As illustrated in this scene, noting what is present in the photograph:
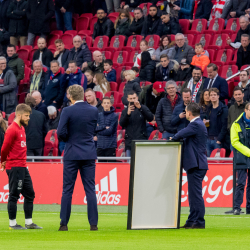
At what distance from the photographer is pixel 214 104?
1390 centimetres

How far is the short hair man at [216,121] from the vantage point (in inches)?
543

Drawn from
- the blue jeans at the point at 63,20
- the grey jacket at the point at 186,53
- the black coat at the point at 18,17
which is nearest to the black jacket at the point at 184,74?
the grey jacket at the point at 186,53

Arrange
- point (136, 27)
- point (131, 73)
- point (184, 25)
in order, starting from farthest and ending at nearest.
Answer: point (184, 25)
point (136, 27)
point (131, 73)

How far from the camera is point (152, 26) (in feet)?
63.8

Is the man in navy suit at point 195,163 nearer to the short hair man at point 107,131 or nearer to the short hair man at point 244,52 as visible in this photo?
the short hair man at point 107,131

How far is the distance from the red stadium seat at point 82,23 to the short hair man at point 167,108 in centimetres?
952

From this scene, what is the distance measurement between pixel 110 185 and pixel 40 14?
9506mm

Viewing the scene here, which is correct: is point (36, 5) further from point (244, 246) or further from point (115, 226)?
point (244, 246)

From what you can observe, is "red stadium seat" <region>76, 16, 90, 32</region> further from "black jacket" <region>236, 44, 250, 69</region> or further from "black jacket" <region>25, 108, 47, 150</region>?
"black jacket" <region>25, 108, 47, 150</region>

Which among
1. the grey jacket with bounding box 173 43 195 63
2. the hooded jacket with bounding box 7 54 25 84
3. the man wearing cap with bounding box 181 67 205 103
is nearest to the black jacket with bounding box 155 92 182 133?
the man wearing cap with bounding box 181 67 205 103

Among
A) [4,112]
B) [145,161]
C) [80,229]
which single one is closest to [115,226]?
[80,229]

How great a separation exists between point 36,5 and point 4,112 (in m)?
5.66

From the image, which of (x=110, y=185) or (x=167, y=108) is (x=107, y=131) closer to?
(x=110, y=185)

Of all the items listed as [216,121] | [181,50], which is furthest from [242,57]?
[216,121]
